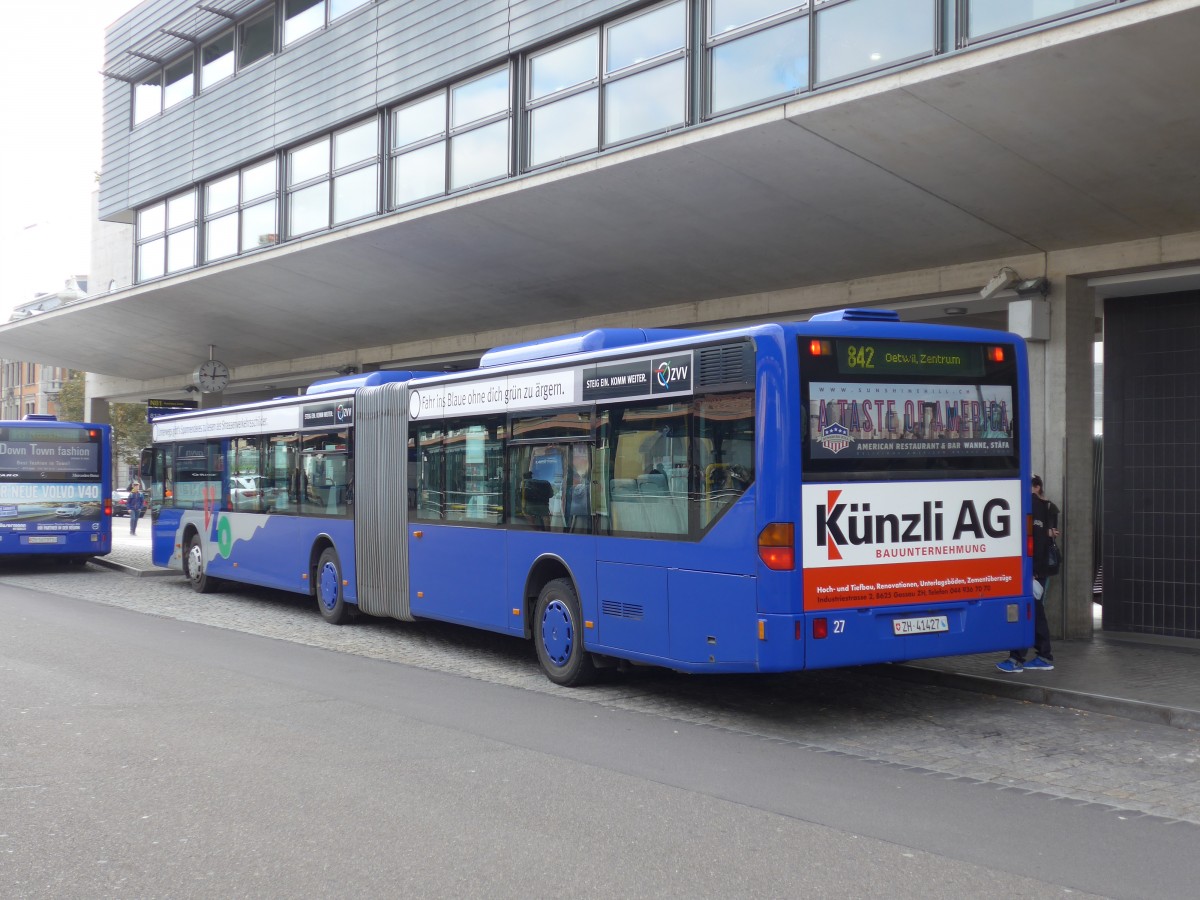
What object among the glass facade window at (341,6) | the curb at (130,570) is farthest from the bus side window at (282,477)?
the glass facade window at (341,6)

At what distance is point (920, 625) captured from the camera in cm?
887

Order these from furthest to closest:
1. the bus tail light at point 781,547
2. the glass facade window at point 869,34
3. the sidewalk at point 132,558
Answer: the sidewalk at point 132,558
the glass facade window at point 869,34
the bus tail light at point 781,547

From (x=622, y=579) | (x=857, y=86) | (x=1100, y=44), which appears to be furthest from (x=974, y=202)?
(x=622, y=579)

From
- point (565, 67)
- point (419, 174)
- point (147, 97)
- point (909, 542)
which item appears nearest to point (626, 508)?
point (909, 542)

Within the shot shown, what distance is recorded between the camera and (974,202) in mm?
12227

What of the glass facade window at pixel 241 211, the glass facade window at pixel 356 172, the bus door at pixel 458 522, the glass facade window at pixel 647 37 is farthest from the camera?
the glass facade window at pixel 241 211

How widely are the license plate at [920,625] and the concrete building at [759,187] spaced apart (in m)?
4.53

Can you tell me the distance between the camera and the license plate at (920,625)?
8.77 m

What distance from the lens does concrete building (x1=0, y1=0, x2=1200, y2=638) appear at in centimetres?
1085

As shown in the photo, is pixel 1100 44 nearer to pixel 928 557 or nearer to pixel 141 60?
pixel 928 557

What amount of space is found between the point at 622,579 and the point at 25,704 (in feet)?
15.2

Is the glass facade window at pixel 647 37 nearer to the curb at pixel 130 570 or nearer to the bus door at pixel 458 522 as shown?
the bus door at pixel 458 522

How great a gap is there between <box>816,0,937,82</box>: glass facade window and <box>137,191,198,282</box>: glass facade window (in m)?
17.0

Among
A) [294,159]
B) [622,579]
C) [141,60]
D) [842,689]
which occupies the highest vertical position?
[141,60]
